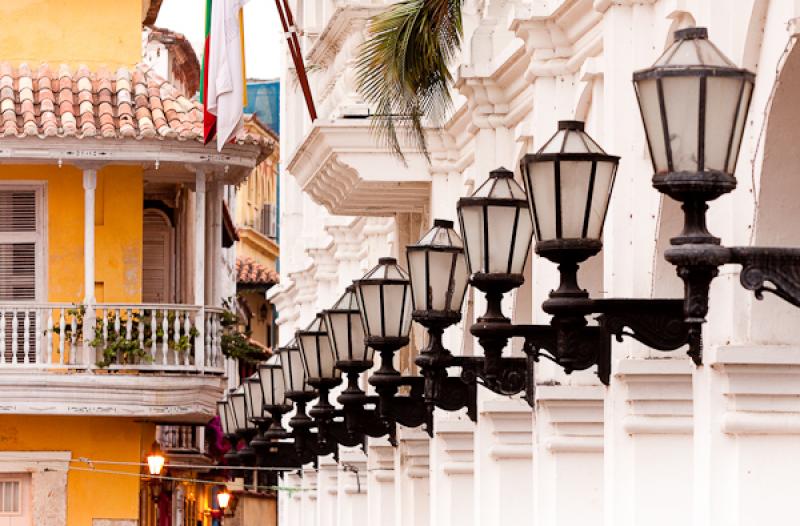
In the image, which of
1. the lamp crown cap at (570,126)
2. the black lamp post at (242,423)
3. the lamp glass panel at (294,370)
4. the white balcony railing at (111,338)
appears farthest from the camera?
the white balcony railing at (111,338)

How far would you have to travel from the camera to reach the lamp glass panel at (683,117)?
700 cm

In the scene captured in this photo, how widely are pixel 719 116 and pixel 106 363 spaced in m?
19.6

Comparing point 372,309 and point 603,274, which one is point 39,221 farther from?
point 603,274

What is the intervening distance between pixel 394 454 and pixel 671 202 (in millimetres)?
11282

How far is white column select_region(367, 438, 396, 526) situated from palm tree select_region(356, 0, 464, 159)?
22.3 feet

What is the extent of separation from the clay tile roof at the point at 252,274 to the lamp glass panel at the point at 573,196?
53568mm

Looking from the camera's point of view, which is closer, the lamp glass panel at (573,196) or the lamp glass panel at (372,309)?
the lamp glass panel at (573,196)

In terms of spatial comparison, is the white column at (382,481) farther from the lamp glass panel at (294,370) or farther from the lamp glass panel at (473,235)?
the lamp glass panel at (473,235)

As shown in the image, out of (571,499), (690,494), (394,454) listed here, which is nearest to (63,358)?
(394,454)

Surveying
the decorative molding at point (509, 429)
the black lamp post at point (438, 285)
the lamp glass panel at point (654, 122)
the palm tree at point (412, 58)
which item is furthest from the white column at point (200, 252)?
the lamp glass panel at point (654, 122)

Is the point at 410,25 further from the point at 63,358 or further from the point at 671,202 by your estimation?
the point at 63,358

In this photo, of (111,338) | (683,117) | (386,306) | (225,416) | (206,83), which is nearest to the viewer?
(683,117)

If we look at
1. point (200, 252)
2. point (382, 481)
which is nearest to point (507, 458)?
point (382, 481)

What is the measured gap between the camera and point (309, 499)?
105 ft
